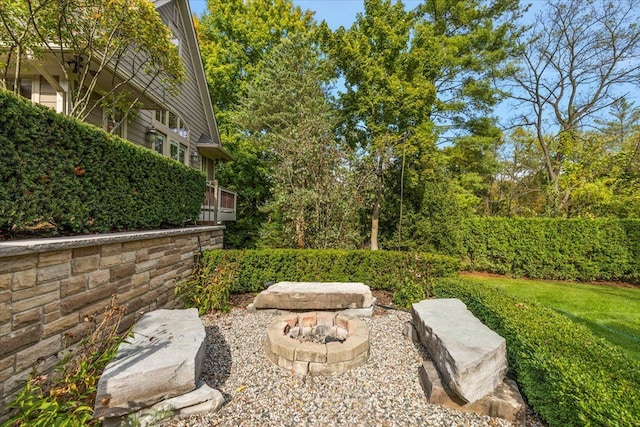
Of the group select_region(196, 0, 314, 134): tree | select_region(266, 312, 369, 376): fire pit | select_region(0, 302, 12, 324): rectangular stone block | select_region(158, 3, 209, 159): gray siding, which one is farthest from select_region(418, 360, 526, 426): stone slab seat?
select_region(196, 0, 314, 134): tree

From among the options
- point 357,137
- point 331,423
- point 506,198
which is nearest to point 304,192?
point 357,137

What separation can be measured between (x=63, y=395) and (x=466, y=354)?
11.2 ft

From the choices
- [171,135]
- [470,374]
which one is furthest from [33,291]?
[171,135]

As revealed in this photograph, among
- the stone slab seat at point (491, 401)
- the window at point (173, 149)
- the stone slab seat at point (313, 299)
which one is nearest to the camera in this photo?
the stone slab seat at point (491, 401)

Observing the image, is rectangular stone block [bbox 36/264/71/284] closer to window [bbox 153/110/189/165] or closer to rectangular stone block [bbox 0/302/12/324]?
rectangular stone block [bbox 0/302/12/324]

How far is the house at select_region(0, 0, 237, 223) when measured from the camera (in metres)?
5.52

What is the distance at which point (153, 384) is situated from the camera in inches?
86.3

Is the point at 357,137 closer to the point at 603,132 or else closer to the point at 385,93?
the point at 385,93

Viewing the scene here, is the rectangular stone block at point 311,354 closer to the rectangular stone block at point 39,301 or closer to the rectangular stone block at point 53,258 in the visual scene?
the rectangular stone block at point 39,301

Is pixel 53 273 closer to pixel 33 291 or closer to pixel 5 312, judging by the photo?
pixel 33 291

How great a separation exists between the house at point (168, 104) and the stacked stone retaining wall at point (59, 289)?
3278 millimetres

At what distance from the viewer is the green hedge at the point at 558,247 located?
8273 mm

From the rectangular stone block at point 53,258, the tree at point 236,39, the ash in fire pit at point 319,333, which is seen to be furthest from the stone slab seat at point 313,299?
the tree at point 236,39

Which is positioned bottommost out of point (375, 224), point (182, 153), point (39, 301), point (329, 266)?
point (329, 266)
